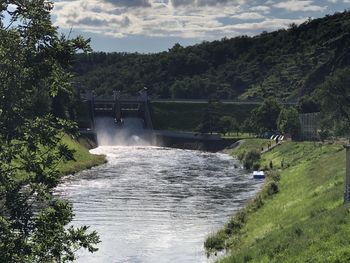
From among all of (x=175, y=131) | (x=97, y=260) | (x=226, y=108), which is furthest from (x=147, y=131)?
(x=97, y=260)

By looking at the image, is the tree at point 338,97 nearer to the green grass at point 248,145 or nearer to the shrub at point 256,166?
the shrub at point 256,166

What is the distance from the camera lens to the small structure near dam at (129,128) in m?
162

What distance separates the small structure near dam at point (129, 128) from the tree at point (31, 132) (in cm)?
13986

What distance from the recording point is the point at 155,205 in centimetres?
5962

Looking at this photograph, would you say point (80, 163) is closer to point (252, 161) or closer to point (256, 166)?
point (256, 166)

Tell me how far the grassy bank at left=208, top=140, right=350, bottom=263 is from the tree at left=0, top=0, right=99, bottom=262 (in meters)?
11.5

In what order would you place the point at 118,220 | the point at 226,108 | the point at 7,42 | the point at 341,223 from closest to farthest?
the point at 7,42 < the point at 341,223 < the point at 118,220 < the point at 226,108

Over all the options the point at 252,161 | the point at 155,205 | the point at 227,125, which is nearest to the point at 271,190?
the point at 155,205

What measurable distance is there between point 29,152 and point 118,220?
3661 centimetres

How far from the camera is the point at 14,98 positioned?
50.3 ft

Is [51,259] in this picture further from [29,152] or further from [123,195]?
[123,195]

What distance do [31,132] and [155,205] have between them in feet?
148

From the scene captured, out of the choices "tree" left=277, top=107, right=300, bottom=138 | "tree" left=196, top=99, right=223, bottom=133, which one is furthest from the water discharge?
"tree" left=196, top=99, right=223, bottom=133

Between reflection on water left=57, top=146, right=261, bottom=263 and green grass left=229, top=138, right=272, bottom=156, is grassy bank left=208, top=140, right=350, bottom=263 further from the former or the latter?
green grass left=229, top=138, right=272, bottom=156
